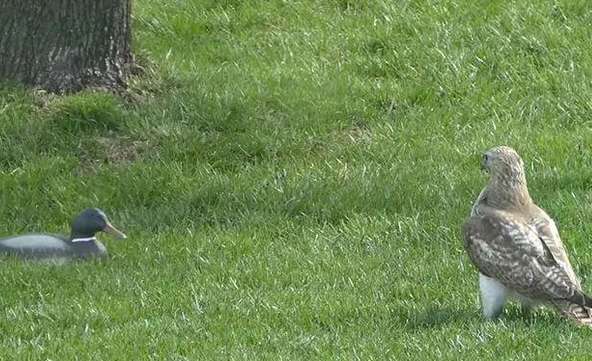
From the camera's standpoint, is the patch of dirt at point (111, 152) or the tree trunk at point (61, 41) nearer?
the patch of dirt at point (111, 152)

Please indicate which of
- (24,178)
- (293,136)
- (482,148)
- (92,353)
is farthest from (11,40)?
(92,353)

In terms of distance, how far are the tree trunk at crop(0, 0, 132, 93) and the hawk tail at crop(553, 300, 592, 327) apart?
5.16 metres

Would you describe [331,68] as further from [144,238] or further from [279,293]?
[279,293]

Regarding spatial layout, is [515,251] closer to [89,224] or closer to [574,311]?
[574,311]

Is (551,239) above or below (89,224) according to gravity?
above

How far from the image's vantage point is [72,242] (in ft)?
32.2

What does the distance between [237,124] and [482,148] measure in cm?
191

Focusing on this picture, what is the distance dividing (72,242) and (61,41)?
8.38ft

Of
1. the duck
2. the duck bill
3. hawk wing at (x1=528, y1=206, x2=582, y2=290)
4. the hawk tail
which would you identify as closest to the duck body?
the duck

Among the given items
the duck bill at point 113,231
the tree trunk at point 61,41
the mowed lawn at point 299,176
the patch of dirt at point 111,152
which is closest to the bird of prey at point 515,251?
the mowed lawn at point 299,176

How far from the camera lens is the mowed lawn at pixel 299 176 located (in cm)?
841

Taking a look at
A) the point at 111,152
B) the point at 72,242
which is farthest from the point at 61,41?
the point at 72,242

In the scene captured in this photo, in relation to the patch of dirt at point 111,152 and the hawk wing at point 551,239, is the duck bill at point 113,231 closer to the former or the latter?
the patch of dirt at point 111,152

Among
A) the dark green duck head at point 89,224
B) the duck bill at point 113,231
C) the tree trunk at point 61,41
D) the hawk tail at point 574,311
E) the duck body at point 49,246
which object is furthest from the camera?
the tree trunk at point 61,41
